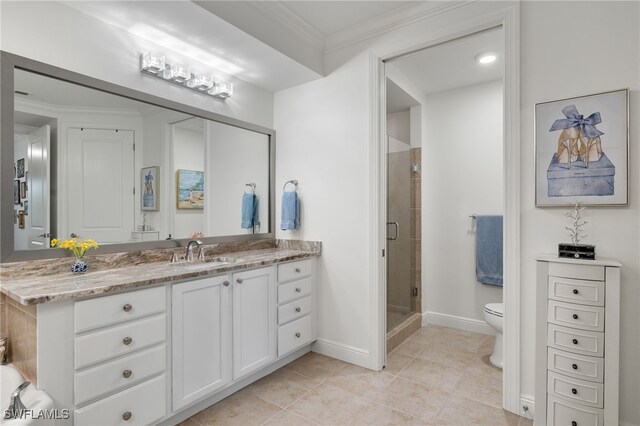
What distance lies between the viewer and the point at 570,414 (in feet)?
5.52

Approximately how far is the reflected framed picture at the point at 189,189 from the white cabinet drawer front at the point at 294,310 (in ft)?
3.41

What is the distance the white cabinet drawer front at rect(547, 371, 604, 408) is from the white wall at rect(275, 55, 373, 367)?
48.6 inches

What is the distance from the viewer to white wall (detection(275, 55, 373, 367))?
2.70 m

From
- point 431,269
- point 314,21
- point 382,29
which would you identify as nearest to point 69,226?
point 314,21

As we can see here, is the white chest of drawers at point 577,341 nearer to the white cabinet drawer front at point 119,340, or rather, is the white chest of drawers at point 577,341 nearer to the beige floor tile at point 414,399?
the beige floor tile at point 414,399

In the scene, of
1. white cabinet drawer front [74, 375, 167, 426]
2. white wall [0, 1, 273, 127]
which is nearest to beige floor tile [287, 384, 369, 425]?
white cabinet drawer front [74, 375, 167, 426]

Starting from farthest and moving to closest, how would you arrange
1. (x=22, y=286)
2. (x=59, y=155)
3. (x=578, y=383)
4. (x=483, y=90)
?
(x=483, y=90), (x=59, y=155), (x=578, y=383), (x=22, y=286)

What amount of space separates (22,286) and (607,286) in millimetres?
2765

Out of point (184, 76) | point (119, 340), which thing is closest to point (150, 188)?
point (184, 76)

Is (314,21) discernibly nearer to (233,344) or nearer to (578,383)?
(233,344)

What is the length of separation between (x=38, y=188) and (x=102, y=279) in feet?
2.13

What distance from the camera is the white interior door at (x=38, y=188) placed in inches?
69.9

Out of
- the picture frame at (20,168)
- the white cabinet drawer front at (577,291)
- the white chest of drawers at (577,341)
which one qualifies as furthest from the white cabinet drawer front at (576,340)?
the picture frame at (20,168)

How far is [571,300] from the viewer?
1682mm
